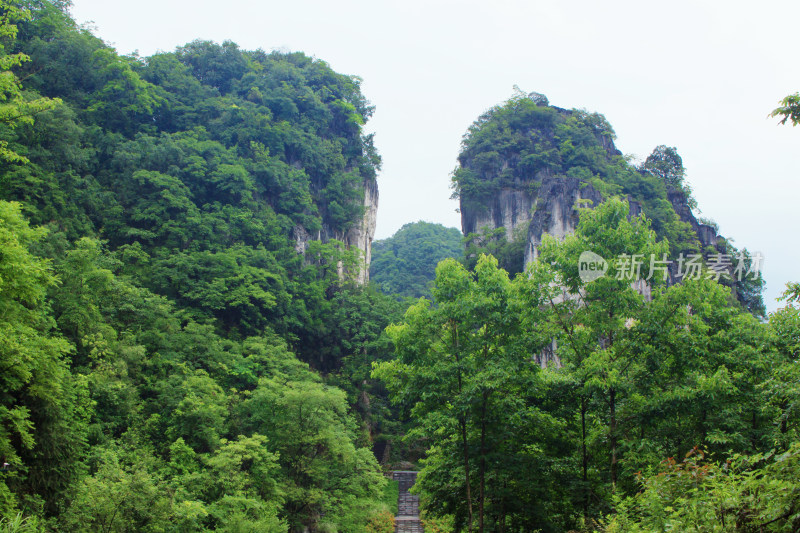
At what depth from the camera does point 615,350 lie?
921 cm

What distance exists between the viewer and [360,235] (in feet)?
115

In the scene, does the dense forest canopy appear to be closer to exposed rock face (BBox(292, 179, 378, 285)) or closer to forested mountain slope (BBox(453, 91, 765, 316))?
exposed rock face (BBox(292, 179, 378, 285))

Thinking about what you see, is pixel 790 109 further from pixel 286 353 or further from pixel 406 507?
pixel 406 507

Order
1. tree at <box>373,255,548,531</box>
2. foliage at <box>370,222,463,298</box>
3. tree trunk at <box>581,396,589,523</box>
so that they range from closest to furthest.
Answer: tree trunk at <box>581,396,589,523</box>
tree at <box>373,255,548,531</box>
foliage at <box>370,222,463,298</box>

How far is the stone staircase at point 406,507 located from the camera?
797 inches

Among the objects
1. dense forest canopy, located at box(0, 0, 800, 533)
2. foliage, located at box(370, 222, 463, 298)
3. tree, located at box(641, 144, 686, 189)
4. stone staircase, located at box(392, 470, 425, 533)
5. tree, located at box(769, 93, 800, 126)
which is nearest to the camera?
tree, located at box(769, 93, 800, 126)

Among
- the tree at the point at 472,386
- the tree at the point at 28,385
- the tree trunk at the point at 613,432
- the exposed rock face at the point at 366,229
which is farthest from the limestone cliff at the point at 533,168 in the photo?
the tree at the point at 28,385

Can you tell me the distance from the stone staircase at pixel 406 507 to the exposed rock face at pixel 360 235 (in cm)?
993

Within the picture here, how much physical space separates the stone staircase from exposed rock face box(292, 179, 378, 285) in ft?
32.6

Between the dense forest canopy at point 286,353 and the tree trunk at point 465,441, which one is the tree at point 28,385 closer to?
the dense forest canopy at point 286,353

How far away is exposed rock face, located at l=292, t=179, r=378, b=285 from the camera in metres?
28.7

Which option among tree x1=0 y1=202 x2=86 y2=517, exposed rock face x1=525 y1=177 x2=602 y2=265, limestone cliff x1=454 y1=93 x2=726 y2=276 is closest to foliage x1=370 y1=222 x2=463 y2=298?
limestone cliff x1=454 y1=93 x2=726 y2=276

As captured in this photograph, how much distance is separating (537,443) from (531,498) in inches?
38.7

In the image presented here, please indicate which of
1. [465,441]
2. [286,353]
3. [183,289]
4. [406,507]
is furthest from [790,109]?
[406,507]
